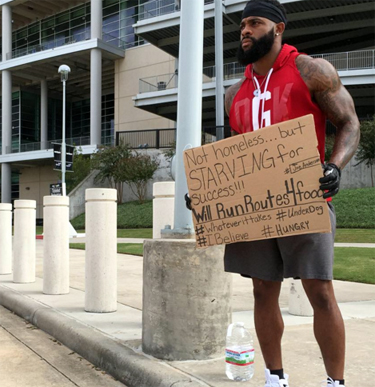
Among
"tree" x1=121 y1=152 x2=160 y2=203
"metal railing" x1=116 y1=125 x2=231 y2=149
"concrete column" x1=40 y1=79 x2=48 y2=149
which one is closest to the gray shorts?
"tree" x1=121 y1=152 x2=160 y2=203

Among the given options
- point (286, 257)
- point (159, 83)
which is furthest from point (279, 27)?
point (159, 83)

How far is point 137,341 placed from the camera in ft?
13.9

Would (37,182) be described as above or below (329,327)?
above

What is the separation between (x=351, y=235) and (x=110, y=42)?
28.2 m

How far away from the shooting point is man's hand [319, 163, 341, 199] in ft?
8.29

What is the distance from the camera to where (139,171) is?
28.7 m

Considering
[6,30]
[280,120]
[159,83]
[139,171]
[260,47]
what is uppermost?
[6,30]

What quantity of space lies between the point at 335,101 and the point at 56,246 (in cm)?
513

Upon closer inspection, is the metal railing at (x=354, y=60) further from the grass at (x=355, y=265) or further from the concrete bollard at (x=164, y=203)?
the concrete bollard at (x=164, y=203)

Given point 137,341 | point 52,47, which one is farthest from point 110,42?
point 137,341

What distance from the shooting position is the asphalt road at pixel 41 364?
374cm

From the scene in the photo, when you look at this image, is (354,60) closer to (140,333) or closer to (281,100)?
(140,333)

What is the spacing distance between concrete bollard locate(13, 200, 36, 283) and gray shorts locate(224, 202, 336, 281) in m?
5.73

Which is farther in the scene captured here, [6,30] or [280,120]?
[6,30]
